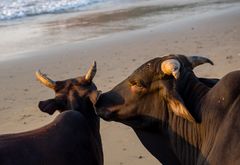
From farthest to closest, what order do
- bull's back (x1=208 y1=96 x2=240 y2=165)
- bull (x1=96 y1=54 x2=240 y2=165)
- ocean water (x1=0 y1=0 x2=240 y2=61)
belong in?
ocean water (x1=0 y1=0 x2=240 y2=61)
bull (x1=96 y1=54 x2=240 y2=165)
bull's back (x1=208 y1=96 x2=240 y2=165)

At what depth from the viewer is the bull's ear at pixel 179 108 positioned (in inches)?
161

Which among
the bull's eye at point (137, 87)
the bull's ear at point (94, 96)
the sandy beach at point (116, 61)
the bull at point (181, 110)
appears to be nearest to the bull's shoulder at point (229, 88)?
the bull at point (181, 110)

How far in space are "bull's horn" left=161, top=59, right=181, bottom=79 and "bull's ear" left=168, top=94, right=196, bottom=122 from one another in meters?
0.18

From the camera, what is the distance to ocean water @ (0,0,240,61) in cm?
1407

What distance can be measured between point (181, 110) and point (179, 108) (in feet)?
0.07

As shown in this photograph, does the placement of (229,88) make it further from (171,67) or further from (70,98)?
(70,98)

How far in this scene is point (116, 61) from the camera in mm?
10906

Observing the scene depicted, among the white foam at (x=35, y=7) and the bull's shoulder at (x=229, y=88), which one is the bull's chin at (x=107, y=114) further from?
the white foam at (x=35, y=7)

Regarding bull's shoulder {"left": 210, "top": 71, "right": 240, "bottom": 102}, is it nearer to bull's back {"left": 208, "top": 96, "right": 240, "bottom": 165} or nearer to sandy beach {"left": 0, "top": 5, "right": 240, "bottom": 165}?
bull's back {"left": 208, "top": 96, "right": 240, "bottom": 165}

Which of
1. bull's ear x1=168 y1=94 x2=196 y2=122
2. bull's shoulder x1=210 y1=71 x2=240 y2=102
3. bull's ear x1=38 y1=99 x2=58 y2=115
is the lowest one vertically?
bull's ear x1=38 y1=99 x2=58 y2=115

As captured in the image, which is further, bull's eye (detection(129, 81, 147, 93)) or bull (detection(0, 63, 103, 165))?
bull's eye (detection(129, 81, 147, 93))

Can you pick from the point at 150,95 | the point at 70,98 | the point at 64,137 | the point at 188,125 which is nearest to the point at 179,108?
the point at 188,125

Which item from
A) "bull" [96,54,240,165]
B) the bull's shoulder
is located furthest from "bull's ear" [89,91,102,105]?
the bull's shoulder

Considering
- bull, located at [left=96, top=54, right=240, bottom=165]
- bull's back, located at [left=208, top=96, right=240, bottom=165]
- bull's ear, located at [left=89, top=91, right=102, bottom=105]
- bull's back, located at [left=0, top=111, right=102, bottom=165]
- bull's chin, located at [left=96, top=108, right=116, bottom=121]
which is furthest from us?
bull's ear, located at [left=89, top=91, right=102, bottom=105]
